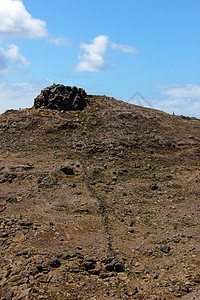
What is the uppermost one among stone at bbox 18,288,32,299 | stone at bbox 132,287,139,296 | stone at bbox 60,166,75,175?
stone at bbox 60,166,75,175

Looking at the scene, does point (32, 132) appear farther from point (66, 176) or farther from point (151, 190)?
point (151, 190)

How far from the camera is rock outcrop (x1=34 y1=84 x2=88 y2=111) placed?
38.7m

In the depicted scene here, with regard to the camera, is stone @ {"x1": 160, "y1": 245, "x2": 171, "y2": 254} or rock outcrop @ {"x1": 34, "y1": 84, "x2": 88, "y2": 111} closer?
stone @ {"x1": 160, "y1": 245, "x2": 171, "y2": 254}

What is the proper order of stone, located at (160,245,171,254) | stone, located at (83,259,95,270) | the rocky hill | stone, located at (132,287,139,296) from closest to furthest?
stone, located at (132,287,139,296) < the rocky hill < stone, located at (83,259,95,270) < stone, located at (160,245,171,254)

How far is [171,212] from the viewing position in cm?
2291

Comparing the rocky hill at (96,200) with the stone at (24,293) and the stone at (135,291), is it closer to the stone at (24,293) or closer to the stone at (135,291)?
the stone at (24,293)

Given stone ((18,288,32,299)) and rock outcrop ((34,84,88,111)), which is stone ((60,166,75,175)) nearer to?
rock outcrop ((34,84,88,111))

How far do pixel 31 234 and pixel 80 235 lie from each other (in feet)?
9.71

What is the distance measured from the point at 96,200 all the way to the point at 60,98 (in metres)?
19.3

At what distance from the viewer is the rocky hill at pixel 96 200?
46.7 feet

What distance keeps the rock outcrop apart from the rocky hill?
136mm

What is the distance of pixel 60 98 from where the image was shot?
38719 millimetres

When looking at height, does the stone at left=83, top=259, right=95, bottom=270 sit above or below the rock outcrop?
below

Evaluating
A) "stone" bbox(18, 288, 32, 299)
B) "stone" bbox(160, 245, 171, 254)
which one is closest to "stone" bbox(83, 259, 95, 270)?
"stone" bbox(18, 288, 32, 299)
